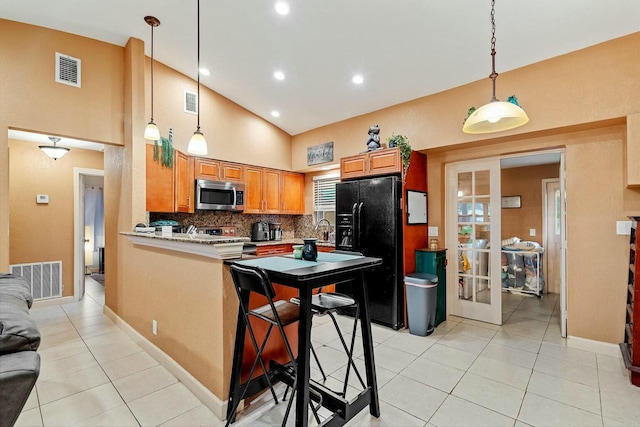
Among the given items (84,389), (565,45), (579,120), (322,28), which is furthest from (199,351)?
(565,45)

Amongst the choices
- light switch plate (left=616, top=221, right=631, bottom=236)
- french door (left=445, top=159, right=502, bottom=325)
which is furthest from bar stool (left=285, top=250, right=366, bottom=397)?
light switch plate (left=616, top=221, right=631, bottom=236)

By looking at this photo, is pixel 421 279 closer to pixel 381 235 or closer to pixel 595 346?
pixel 381 235

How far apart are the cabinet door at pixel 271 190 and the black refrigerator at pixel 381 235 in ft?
5.82

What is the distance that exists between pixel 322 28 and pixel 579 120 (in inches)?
103

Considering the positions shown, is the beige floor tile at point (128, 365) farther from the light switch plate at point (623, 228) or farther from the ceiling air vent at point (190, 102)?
the light switch plate at point (623, 228)

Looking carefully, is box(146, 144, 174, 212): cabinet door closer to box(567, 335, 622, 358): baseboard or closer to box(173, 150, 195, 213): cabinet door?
box(173, 150, 195, 213): cabinet door

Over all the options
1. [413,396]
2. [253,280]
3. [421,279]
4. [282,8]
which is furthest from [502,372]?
[282,8]

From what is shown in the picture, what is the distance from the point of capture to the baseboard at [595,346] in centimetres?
294

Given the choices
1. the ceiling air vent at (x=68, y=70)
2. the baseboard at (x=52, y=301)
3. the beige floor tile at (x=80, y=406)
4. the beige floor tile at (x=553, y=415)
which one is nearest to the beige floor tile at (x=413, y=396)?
the beige floor tile at (x=553, y=415)

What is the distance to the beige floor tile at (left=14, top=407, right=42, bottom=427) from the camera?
6.55 ft

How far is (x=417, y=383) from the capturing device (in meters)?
2.48

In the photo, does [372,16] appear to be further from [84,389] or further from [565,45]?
[84,389]

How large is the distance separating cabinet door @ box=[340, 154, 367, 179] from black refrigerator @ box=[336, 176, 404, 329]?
4.6 inches

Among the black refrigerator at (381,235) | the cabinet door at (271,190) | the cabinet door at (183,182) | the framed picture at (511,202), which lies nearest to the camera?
the black refrigerator at (381,235)
